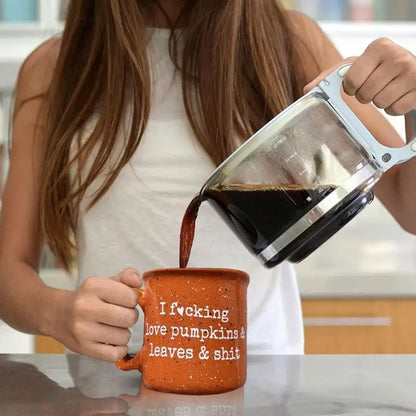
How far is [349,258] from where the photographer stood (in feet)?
7.67

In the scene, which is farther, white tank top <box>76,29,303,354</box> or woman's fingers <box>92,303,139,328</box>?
white tank top <box>76,29,303,354</box>

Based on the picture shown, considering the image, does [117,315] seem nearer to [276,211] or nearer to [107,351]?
[107,351]

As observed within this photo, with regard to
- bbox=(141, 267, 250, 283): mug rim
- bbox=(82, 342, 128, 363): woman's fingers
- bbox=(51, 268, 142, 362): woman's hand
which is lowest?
bbox=(82, 342, 128, 363): woman's fingers

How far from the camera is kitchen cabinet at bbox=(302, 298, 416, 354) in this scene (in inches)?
81.7

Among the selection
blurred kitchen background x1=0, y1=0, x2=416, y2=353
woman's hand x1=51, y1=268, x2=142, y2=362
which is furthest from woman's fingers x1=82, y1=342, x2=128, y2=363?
blurred kitchen background x1=0, y1=0, x2=416, y2=353

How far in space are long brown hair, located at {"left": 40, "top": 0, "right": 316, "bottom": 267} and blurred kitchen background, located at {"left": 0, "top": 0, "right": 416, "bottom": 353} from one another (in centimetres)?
72

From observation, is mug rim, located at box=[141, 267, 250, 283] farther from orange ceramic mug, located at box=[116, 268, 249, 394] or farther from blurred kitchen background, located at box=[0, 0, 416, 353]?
blurred kitchen background, located at box=[0, 0, 416, 353]

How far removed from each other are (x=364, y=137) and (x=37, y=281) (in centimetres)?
45

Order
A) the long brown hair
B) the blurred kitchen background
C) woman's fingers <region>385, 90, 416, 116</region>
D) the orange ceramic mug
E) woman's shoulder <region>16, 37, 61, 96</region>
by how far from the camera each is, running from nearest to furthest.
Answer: the orange ceramic mug < woman's fingers <region>385, 90, 416, 116</region> < the long brown hair < woman's shoulder <region>16, 37, 61, 96</region> < the blurred kitchen background

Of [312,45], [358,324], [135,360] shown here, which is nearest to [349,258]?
[358,324]

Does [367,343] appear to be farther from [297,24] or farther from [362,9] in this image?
[297,24]

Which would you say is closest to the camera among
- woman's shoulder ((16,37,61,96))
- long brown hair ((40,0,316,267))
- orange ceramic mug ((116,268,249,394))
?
orange ceramic mug ((116,268,249,394))

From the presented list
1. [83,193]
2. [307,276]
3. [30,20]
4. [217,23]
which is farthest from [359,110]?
[30,20]

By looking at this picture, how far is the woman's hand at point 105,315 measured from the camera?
750mm
